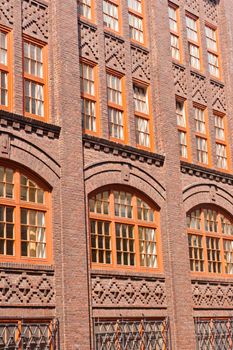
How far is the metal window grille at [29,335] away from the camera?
15174 mm

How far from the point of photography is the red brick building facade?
16.6 m

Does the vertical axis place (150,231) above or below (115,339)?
above

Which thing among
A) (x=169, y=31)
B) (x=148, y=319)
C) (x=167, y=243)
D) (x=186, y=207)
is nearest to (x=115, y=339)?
(x=148, y=319)

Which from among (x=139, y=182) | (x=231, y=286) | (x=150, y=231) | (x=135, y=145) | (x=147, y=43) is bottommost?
(x=231, y=286)

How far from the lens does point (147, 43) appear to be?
22516 mm

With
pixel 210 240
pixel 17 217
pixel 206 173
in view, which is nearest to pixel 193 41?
→ pixel 206 173

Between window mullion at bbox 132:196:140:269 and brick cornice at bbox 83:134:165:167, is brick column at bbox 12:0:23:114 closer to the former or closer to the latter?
brick cornice at bbox 83:134:165:167

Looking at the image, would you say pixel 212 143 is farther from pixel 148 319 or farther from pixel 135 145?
pixel 148 319

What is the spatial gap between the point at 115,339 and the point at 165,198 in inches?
204

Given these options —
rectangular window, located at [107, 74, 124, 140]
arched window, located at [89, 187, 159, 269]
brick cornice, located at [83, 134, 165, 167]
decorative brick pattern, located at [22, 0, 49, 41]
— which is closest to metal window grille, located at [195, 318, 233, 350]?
arched window, located at [89, 187, 159, 269]

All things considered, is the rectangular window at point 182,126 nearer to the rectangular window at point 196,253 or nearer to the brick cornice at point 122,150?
the brick cornice at point 122,150

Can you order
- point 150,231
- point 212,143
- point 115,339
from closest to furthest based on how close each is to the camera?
point 115,339
point 150,231
point 212,143

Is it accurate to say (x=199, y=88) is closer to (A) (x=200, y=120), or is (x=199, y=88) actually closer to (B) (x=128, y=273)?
(A) (x=200, y=120)

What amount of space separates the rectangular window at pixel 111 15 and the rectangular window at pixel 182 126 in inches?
147
